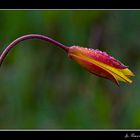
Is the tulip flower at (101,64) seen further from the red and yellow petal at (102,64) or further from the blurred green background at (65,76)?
the blurred green background at (65,76)

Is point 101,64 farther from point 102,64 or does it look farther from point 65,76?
point 65,76

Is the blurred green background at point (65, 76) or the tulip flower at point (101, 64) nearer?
the tulip flower at point (101, 64)

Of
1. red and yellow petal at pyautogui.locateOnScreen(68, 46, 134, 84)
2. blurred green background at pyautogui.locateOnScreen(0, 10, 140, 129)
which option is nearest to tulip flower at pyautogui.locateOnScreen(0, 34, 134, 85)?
red and yellow petal at pyautogui.locateOnScreen(68, 46, 134, 84)

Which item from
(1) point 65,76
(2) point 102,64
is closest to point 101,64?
(2) point 102,64

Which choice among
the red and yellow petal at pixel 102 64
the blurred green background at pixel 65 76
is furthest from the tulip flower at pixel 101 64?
the blurred green background at pixel 65 76
